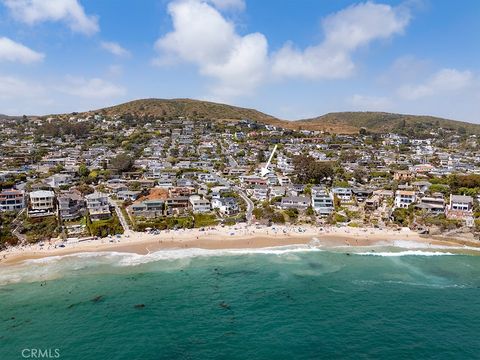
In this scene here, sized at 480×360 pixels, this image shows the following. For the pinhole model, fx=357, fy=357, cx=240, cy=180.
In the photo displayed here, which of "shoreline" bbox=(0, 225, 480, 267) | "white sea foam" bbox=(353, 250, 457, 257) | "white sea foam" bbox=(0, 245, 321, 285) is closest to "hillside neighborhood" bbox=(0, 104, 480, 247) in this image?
"shoreline" bbox=(0, 225, 480, 267)

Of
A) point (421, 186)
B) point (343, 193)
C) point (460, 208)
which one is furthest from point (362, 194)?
point (460, 208)

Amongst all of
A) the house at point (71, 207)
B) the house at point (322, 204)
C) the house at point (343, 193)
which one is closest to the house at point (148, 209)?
the house at point (71, 207)

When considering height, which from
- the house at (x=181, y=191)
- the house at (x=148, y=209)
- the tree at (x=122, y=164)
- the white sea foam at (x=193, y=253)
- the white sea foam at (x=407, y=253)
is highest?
the tree at (x=122, y=164)

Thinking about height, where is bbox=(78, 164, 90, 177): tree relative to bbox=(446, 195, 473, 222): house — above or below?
above

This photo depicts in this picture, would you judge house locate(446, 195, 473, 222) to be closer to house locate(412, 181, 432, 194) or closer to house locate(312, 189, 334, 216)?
house locate(412, 181, 432, 194)

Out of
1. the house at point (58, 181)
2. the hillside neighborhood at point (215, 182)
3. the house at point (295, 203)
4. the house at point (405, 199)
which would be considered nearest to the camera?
the hillside neighborhood at point (215, 182)

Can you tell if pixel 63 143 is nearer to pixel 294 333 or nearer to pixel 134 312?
pixel 134 312

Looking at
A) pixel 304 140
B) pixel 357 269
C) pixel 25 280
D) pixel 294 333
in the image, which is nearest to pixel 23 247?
pixel 25 280

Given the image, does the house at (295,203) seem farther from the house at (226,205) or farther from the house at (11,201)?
the house at (11,201)
